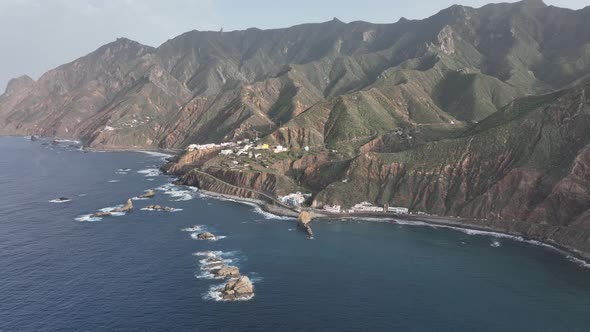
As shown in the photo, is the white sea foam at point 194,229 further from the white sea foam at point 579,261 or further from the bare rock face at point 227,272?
the white sea foam at point 579,261

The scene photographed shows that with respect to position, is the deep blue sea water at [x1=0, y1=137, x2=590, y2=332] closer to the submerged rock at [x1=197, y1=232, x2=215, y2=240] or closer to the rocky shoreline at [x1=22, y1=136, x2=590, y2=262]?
the submerged rock at [x1=197, y1=232, x2=215, y2=240]

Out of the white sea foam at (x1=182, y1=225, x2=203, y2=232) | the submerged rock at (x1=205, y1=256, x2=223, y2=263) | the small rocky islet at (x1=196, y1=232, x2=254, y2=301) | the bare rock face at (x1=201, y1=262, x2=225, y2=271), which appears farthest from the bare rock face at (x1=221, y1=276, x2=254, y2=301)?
the white sea foam at (x1=182, y1=225, x2=203, y2=232)

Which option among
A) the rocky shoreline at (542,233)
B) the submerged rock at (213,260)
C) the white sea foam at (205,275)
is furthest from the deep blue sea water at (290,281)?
the rocky shoreline at (542,233)

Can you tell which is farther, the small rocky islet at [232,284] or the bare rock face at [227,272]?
the bare rock face at [227,272]

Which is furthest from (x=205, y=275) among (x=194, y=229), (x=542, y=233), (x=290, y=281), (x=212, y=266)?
(x=542, y=233)

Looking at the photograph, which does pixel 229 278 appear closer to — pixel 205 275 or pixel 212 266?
pixel 205 275
